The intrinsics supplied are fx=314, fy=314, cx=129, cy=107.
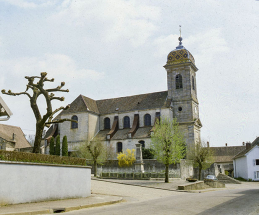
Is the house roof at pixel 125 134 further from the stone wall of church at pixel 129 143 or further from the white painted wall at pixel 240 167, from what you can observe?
the white painted wall at pixel 240 167

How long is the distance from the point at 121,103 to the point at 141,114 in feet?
17.8

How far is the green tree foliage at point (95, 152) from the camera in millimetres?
36250

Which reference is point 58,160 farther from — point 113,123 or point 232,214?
point 113,123

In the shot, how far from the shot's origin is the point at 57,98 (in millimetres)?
17375

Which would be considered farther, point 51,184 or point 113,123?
point 113,123

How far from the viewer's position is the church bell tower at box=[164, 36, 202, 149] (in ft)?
164

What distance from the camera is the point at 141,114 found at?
53.0 m

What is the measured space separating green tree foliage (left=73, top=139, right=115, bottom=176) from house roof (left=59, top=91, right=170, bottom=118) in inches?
322

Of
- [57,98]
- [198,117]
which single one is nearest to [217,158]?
[198,117]

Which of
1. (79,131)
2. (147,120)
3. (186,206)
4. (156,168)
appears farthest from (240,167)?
(186,206)

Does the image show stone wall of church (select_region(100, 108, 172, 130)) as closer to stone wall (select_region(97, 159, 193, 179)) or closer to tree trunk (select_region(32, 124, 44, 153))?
stone wall (select_region(97, 159, 193, 179))

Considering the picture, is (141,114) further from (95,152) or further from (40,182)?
(40,182)

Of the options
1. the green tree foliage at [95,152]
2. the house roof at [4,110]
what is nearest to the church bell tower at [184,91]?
the green tree foliage at [95,152]

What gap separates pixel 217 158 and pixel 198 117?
1861 cm
